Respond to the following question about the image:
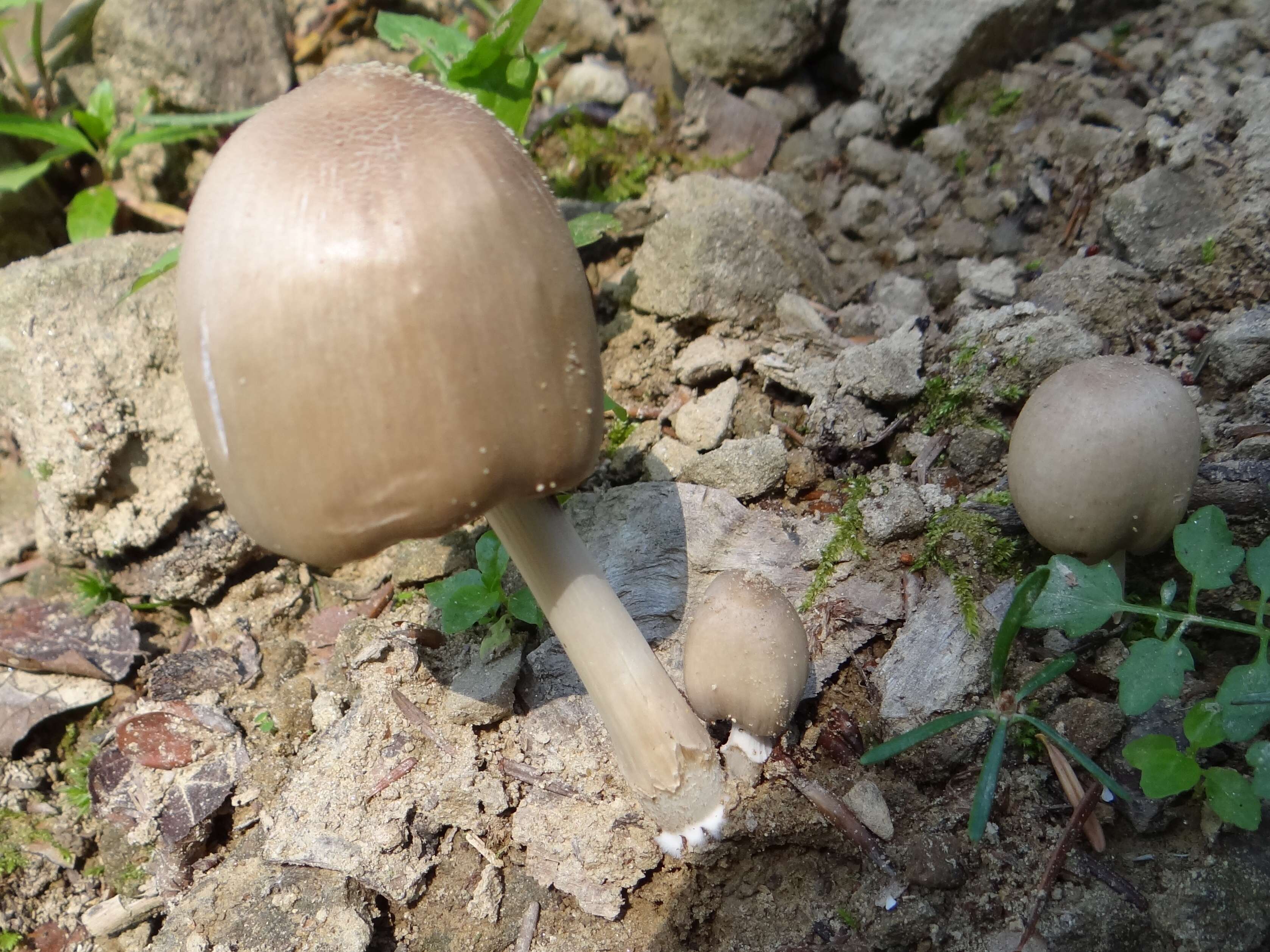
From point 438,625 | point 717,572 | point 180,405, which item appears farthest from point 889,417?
point 180,405

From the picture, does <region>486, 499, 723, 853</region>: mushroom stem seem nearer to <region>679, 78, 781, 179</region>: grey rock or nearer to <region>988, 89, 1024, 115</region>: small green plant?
<region>679, 78, 781, 179</region>: grey rock

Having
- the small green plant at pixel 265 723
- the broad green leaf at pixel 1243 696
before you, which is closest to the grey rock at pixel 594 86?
the small green plant at pixel 265 723

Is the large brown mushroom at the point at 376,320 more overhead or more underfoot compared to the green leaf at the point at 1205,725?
more overhead

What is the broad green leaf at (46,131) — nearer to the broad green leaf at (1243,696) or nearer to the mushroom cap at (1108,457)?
the mushroom cap at (1108,457)

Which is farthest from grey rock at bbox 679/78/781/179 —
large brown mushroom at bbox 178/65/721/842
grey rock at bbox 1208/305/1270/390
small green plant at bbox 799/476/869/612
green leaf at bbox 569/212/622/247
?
large brown mushroom at bbox 178/65/721/842

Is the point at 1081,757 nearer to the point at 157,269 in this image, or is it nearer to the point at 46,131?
the point at 157,269

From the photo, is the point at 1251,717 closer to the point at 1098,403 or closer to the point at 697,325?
the point at 1098,403
